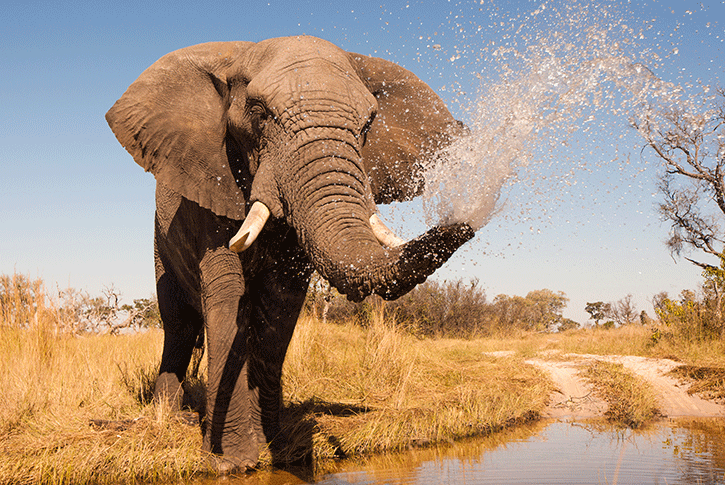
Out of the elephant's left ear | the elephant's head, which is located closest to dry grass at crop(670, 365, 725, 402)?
the elephant's left ear

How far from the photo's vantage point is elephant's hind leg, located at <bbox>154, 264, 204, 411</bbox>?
6379mm

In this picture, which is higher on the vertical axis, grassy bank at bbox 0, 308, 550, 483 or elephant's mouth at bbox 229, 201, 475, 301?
elephant's mouth at bbox 229, 201, 475, 301

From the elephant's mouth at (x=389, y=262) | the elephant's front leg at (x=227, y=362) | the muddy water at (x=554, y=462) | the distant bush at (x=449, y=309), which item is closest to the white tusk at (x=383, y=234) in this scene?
the elephant's mouth at (x=389, y=262)

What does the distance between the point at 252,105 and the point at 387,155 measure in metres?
1.45

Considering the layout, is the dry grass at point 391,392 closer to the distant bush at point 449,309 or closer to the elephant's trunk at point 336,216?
the elephant's trunk at point 336,216

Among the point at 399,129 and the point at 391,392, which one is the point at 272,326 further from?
the point at 391,392

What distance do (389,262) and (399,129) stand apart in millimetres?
2603

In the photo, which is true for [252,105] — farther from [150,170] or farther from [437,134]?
[437,134]

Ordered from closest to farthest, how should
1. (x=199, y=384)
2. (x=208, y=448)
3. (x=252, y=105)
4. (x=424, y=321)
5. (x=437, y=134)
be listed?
(x=252, y=105)
(x=208, y=448)
(x=437, y=134)
(x=199, y=384)
(x=424, y=321)

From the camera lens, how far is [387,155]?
16.6ft

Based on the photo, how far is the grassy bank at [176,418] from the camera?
453 cm

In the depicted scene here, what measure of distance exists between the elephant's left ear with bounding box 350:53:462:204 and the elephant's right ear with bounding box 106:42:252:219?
1166mm

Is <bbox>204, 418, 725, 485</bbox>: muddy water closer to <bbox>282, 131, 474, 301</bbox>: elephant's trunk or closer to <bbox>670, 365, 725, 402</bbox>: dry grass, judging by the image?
<bbox>670, 365, 725, 402</bbox>: dry grass

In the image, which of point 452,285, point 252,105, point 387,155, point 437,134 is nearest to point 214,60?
point 252,105
